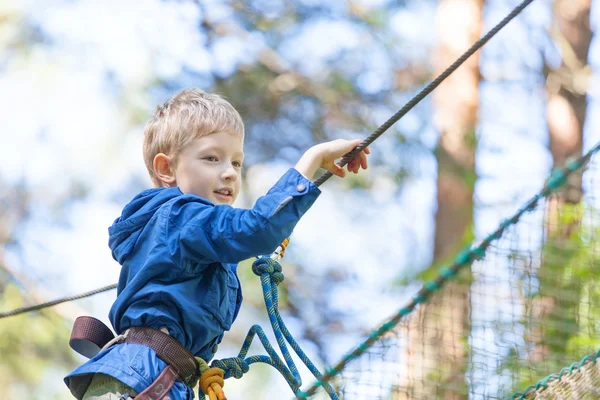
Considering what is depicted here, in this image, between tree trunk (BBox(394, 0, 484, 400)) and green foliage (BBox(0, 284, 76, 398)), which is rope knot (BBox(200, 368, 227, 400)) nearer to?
tree trunk (BBox(394, 0, 484, 400))

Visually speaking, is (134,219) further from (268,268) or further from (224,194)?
(268,268)

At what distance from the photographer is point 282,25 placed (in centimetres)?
700

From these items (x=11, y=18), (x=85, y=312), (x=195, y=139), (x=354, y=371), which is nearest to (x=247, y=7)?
(x=11, y=18)

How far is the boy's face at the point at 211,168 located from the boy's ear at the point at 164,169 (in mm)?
31

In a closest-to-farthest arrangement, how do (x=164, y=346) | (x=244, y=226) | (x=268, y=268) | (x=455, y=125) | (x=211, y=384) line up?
(x=244, y=226), (x=164, y=346), (x=211, y=384), (x=268, y=268), (x=455, y=125)

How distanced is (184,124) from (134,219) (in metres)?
0.25

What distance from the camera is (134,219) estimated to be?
6.55ft

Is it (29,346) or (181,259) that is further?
(29,346)

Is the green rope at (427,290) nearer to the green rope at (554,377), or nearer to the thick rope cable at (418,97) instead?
the thick rope cable at (418,97)

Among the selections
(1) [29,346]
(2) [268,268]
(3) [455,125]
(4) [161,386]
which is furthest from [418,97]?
(1) [29,346]

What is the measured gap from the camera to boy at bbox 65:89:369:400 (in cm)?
182

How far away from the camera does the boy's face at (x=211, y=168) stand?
207 centimetres

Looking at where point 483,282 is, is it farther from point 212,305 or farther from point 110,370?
point 110,370

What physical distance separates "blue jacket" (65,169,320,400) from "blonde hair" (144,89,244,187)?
0.15 meters
